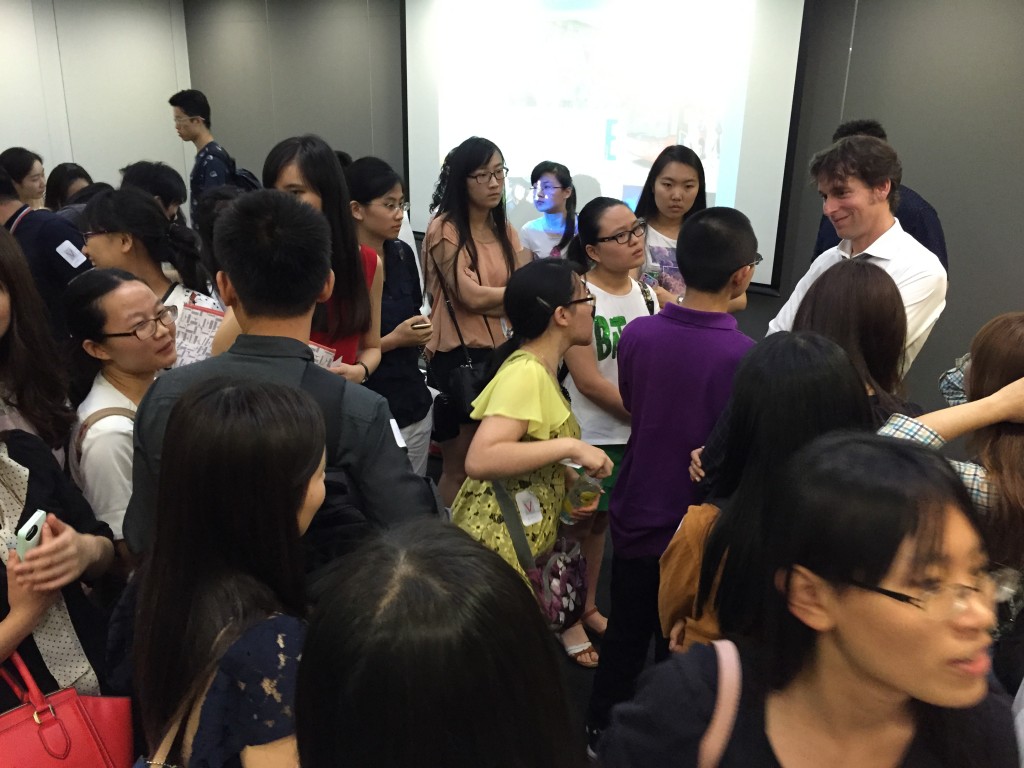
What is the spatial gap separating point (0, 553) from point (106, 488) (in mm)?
281

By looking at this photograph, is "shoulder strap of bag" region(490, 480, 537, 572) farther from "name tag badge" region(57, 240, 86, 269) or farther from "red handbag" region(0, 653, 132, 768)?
"name tag badge" region(57, 240, 86, 269)

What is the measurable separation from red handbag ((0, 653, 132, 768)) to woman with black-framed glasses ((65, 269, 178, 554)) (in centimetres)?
37

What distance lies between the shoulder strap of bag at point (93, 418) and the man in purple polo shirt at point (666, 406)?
1.17 m

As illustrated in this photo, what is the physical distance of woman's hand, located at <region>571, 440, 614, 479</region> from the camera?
1.85 metres

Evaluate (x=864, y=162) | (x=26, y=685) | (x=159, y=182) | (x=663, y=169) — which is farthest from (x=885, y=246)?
(x=159, y=182)

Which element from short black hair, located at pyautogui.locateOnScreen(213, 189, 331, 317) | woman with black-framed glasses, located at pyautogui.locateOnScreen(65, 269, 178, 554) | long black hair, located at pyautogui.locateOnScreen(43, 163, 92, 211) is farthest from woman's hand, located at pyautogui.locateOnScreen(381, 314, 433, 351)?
long black hair, located at pyautogui.locateOnScreen(43, 163, 92, 211)

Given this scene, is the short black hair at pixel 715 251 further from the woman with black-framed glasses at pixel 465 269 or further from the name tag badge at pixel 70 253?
the name tag badge at pixel 70 253

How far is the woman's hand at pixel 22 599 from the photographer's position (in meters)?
1.30

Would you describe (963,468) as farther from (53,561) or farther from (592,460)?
(53,561)

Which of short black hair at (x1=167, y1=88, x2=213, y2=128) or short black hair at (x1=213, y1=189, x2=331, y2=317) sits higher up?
short black hair at (x1=167, y1=88, x2=213, y2=128)

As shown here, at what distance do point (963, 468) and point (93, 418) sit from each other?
1705mm

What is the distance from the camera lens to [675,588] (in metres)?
1.48

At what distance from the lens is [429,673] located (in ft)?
2.15

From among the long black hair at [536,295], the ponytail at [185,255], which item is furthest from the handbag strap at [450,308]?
the long black hair at [536,295]
